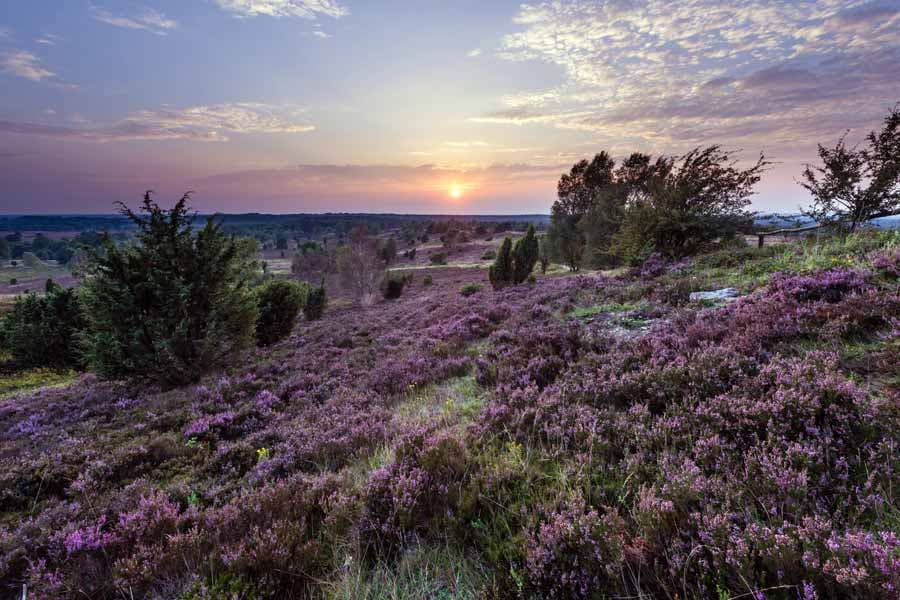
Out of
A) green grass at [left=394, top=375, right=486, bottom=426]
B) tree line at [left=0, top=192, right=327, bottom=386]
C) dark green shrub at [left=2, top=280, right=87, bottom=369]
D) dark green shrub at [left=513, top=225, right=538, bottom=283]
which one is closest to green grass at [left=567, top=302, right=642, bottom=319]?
green grass at [left=394, top=375, right=486, bottom=426]

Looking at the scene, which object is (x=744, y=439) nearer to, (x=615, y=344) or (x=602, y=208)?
(x=615, y=344)

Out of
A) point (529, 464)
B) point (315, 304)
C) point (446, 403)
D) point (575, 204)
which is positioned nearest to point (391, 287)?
point (315, 304)

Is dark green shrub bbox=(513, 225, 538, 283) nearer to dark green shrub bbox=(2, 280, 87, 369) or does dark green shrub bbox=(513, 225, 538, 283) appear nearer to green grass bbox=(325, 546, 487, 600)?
green grass bbox=(325, 546, 487, 600)

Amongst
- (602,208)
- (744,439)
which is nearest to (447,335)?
(744,439)

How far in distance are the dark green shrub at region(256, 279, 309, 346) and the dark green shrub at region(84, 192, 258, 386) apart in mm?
6853

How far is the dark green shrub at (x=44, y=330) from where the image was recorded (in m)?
20.5

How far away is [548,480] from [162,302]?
12018mm

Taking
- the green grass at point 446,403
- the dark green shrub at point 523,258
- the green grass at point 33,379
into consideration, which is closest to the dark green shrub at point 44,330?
the green grass at point 33,379

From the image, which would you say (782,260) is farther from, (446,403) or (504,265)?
(504,265)

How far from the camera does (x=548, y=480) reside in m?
3.16

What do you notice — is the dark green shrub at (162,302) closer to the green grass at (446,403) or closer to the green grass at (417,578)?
the green grass at (446,403)

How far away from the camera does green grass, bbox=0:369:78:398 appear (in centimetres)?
1778

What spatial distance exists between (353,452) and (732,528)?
12.8ft

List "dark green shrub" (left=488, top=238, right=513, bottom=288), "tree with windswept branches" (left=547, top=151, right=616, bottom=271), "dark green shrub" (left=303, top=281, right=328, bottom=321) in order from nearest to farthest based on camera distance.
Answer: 1. "dark green shrub" (left=488, top=238, right=513, bottom=288)
2. "dark green shrub" (left=303, top=281, right=328, bottom=321)
3. "tree with windswept branches" (left=547, top=151, right=616, bottom=271)
